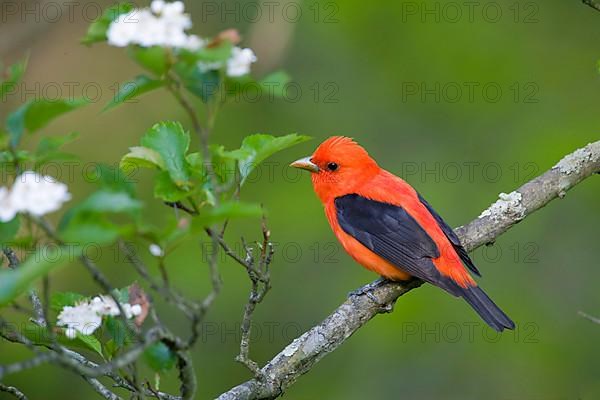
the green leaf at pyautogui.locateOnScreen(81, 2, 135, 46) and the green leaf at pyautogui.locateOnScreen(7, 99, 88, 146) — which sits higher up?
the green leaf at pyautogui.locateOnScreen(81, 2, 135, 46)

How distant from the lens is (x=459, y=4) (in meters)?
8.57

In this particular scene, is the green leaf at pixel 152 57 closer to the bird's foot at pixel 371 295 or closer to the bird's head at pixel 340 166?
the bird's foot at pixel 371 295

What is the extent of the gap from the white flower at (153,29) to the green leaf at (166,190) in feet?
2.26

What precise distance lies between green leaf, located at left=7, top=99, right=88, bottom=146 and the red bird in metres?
3.14

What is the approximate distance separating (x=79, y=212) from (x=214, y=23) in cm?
715

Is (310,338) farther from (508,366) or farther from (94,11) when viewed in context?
(94,11)

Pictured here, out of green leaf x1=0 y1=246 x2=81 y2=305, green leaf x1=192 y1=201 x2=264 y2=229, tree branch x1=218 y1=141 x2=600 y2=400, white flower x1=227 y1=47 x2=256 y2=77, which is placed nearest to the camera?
green leaf x1=0 y1=246 x2=81 y2=305

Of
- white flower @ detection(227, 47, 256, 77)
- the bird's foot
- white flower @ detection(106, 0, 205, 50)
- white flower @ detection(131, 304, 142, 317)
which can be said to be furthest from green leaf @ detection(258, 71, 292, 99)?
the bird's foot

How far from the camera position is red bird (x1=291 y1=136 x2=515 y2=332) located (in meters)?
5.18

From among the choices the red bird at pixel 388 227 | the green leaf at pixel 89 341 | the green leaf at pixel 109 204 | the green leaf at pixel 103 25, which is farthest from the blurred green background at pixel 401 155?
the green leaf at pixel 109 204

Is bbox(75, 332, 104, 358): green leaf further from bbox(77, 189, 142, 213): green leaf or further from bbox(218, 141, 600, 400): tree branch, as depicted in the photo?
bbox(218, 141, 600, 400): tree branch

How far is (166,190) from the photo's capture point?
2.85m

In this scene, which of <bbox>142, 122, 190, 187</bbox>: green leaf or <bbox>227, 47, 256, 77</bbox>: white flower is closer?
<bbox>227, 47, 256, 77</bbox>: white flower

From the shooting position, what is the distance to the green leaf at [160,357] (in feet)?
8.63
